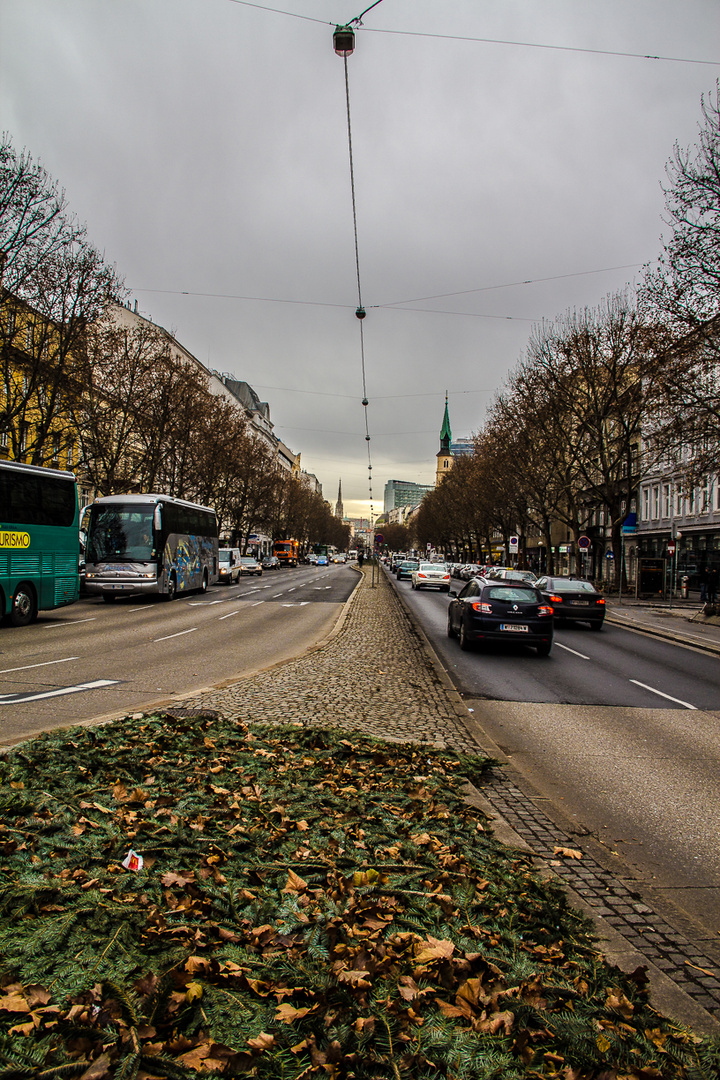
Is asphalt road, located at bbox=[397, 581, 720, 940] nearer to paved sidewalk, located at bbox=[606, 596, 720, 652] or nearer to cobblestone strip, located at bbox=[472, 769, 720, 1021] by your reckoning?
cobblestone strip, located at bbox=[472, 769, 720, 1021]

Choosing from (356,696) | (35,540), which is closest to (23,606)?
(35,540)

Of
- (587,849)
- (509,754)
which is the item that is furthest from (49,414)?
(587,849)

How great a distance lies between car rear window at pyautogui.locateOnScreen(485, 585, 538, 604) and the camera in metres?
15.3

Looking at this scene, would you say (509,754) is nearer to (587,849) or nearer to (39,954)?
(587,849)

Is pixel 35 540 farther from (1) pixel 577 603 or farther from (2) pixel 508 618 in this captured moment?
(1) pixel 577 603

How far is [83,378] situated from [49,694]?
2161 cm

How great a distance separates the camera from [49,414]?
87.9ft

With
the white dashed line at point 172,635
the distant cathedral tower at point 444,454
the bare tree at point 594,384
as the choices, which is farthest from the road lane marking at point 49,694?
the distant cathedral tower at point 444,454

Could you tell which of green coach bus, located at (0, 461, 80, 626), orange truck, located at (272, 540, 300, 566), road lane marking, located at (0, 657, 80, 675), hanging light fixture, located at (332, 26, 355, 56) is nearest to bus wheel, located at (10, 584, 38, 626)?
green coach bus, located at (0, 461, 80, 626)

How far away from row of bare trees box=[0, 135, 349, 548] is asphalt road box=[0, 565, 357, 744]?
8.30 metres

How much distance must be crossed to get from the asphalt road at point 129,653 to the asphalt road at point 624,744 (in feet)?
13.1

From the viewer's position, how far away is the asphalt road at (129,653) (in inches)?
334

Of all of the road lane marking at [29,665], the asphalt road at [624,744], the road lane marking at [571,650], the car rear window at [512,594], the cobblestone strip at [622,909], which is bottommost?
the road lane marking at [571,650]

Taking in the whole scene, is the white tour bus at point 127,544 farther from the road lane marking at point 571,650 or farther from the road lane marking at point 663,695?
the road lane marking at point 663,695
